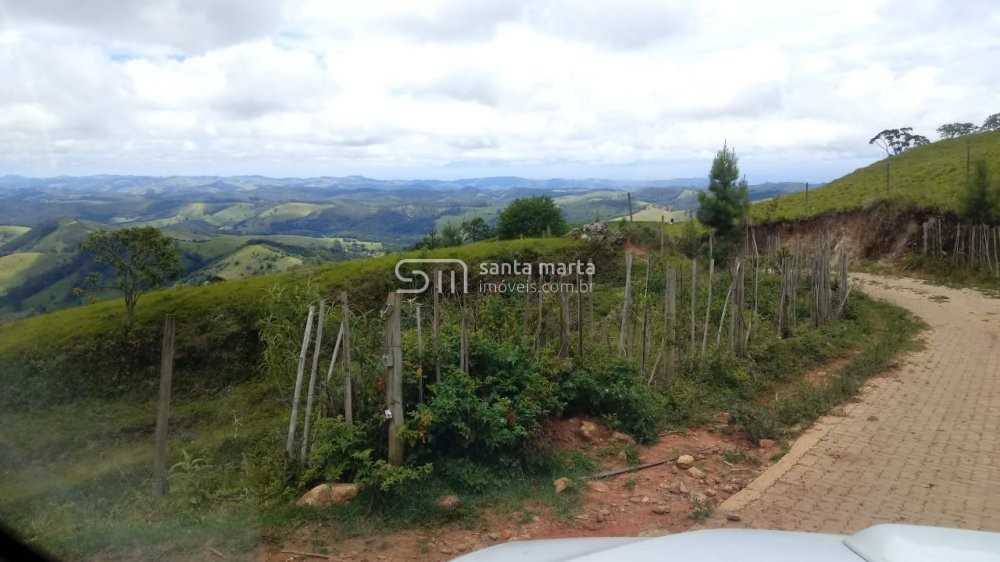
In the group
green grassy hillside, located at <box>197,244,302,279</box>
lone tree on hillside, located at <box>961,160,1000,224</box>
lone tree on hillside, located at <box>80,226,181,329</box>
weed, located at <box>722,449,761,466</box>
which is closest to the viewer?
Result: weed, located at <box>722,449,761,466</box>

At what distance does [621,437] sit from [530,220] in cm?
2024

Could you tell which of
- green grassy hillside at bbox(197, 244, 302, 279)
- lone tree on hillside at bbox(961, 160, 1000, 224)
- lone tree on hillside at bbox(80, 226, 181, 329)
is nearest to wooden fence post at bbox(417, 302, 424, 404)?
lone tree on hillside at bbox(80, 226, 181, 329)

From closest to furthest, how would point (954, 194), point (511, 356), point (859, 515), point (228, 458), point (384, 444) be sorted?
1. point (859, 515)
2. point (384, 444)
3. point (511, 356)
4. point (228, 458)
5. point (954, 194)

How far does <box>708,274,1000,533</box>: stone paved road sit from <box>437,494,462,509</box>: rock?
1.85m

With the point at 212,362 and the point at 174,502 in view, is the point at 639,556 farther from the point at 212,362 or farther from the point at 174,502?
the point at 212,362

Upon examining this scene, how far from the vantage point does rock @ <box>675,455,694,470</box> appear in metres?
5.12

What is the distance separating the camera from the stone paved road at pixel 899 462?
4.25m

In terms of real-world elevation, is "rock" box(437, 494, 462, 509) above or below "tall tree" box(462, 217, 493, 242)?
below

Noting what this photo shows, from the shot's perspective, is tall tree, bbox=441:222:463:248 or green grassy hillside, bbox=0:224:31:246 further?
green grassy hillside, bbox=0:224:31:246

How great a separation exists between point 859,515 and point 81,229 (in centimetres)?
7834

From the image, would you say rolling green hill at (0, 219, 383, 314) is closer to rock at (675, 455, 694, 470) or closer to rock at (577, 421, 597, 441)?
rock at (577, 421, 597, 441)

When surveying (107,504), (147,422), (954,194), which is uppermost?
(954,194)

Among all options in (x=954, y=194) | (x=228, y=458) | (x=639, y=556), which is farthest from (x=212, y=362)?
(x=954, y=194)

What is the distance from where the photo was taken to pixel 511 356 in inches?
206
